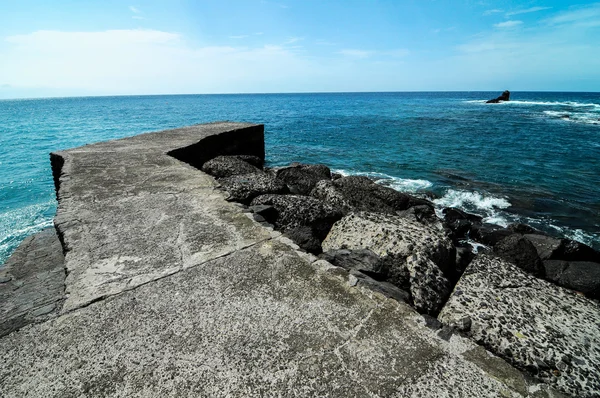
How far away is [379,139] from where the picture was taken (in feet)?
63.3

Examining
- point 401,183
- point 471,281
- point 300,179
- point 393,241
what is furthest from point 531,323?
point 401,183

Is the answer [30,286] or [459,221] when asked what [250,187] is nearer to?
[30,286]

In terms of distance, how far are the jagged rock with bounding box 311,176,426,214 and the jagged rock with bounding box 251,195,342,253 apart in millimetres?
642

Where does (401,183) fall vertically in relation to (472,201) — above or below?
above

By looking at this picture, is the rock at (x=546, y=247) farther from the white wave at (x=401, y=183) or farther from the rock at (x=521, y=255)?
the white wave at (x=401, y=183)

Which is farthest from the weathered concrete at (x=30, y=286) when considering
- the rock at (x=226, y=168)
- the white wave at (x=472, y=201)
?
the white wave at (x=472, y=201)

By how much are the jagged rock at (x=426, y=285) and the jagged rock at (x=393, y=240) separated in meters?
0.08

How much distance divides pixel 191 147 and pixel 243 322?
19.5ft

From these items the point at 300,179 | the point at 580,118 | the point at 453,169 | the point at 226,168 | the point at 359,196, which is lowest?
the point at 453,169

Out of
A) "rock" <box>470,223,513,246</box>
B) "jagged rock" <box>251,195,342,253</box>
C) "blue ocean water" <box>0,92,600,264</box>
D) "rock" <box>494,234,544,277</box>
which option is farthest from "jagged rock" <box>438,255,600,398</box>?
"blue ocean water" <box>0,92,600,264</box>

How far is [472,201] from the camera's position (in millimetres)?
8742

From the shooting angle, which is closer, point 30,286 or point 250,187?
point 30,286

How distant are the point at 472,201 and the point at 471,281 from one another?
740cm

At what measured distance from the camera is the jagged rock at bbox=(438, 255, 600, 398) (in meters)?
1.68
